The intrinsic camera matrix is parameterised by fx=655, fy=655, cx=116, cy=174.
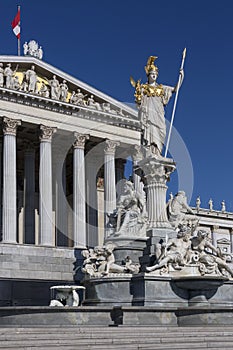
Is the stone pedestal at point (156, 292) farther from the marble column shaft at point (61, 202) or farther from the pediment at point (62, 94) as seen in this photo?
the marble column shaft at point (61, 202)

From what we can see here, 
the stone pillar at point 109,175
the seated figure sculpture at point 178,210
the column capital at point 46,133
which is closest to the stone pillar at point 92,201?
the stone pillar at point 109,175

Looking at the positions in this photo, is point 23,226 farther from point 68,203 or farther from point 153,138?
point 153,138

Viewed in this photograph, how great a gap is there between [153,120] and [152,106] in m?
0.57

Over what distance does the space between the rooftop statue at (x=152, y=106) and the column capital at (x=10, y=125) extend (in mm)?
26531

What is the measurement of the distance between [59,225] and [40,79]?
41.2 feet

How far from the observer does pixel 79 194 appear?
174 ft

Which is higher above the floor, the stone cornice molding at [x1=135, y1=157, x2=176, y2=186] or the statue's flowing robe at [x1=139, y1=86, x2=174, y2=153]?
the statue's flowing robe at [x1=139, y1=86, x2=174, y2=153]

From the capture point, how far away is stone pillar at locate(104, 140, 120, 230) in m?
54.5

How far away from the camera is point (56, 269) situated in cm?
4550

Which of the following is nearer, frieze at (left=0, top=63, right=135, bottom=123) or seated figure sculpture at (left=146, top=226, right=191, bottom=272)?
seated figure sculpture at (left=146, top=226, right=191, bottom=272)

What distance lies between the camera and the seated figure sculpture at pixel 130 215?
79.0 ft

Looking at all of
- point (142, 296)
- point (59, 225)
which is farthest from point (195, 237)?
point (59, 225)

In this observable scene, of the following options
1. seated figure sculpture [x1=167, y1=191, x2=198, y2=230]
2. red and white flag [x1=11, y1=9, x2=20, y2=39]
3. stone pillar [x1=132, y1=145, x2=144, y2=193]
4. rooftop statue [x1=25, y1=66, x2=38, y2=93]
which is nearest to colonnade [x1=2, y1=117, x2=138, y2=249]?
rooftop statue [x1=25, y1=66, x2=38, y2=93]

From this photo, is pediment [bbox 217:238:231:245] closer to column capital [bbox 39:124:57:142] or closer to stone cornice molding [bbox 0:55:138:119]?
stone cornice molding [bbox 0:55:138:119]
